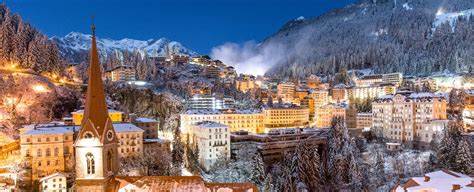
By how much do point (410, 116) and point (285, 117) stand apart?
3273 cm

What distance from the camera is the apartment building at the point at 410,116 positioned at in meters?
72.2

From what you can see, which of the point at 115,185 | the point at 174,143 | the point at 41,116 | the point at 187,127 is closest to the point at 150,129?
the point at 174,143

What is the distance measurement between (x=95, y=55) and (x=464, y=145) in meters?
57.0

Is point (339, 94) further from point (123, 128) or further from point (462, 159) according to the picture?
point (123, 128)

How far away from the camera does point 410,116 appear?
246 ft

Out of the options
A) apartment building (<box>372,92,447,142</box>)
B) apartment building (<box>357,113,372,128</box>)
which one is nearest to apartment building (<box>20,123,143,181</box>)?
apartment building (<box>372,92,447,142</box>)

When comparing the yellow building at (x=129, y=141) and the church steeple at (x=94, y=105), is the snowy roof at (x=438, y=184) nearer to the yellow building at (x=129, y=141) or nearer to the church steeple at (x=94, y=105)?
the church steeple at (x=94, y=105)

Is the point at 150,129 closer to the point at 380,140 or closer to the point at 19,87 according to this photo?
the point at 19,87

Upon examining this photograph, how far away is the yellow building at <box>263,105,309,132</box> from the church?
69.9 metres

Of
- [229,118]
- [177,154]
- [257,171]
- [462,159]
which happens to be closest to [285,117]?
[229,118]

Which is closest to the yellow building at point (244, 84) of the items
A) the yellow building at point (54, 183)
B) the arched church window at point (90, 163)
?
the yellow building at point (54, 183)

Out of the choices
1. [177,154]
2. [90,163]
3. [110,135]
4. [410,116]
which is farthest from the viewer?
[410,116]

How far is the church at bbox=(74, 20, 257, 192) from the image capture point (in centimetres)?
2267

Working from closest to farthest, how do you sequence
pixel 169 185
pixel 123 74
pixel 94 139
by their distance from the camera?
pixel 94 139
pixel 169 185
pixel 123 74
